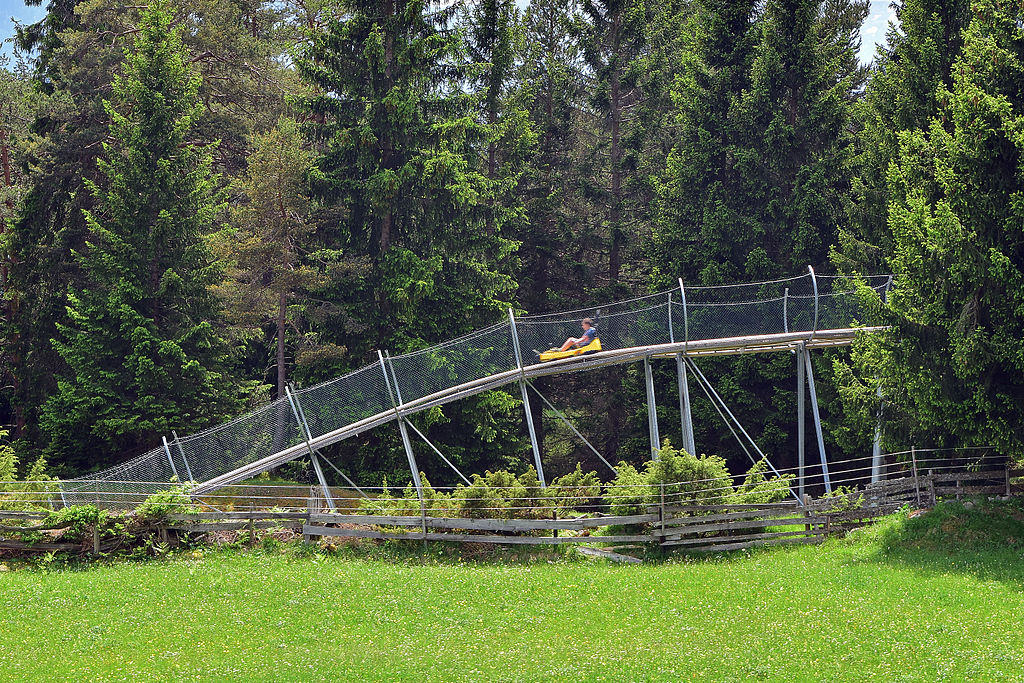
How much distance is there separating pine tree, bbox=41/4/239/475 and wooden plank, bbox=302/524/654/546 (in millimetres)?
11586

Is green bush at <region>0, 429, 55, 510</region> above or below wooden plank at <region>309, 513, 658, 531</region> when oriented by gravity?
above

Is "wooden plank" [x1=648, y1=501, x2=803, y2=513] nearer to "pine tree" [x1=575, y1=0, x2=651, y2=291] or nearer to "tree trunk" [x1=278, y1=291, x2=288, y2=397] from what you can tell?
"tree trunk" [x1=278, y1=291, x2=288, y2=397]

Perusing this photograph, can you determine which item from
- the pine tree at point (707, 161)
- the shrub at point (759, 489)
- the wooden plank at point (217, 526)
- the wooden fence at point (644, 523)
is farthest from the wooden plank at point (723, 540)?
the pine tree at point (707, 161)

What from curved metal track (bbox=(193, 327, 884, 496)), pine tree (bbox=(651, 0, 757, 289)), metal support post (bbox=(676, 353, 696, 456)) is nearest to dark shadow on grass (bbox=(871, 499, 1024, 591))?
curved metal track (bbox=(193, 327, 884, 496))

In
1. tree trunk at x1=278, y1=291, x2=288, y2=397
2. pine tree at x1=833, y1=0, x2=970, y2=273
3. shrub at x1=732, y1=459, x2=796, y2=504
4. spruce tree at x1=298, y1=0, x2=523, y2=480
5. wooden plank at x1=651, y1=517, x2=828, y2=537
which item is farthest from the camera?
tree trunk at x1=278, y1=291, x2=288, y2=397

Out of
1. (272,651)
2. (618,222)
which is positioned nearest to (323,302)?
(618,222)

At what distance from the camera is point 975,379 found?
69.5 ft

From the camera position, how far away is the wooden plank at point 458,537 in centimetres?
2250

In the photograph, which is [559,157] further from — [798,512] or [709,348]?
[798,512]

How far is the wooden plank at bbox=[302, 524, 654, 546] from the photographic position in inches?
886

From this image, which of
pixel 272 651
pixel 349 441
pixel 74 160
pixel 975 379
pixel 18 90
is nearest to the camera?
pixel 272 651

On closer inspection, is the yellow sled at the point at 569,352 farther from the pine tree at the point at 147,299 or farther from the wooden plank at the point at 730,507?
the pine tree at the point at 147,299

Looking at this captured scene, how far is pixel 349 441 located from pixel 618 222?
1571 centimetres

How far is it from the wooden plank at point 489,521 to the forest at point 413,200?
7.18 metres
